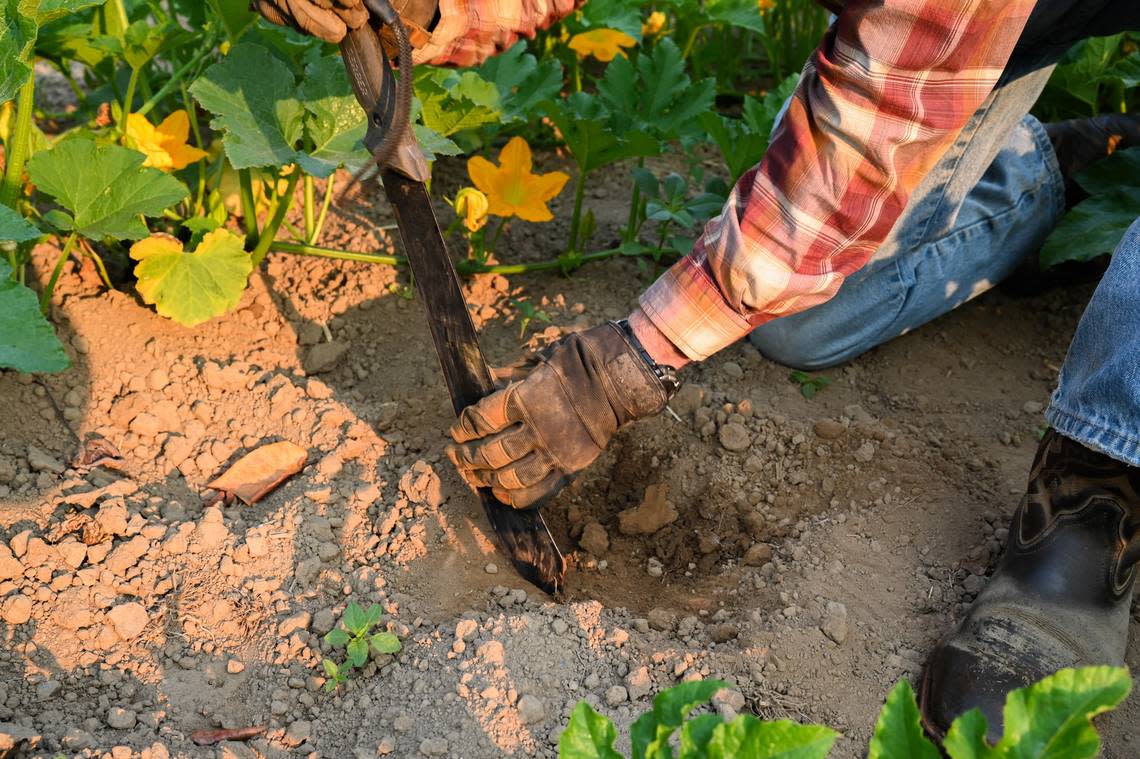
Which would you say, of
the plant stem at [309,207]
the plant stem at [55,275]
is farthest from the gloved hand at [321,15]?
the plant stem at [309,207]

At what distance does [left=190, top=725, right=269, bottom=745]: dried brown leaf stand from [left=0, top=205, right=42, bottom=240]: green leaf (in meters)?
0.87

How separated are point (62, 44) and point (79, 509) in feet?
3.69

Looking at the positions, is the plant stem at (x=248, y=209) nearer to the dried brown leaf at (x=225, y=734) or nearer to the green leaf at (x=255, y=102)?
the green leaf at (x=255, y=102)

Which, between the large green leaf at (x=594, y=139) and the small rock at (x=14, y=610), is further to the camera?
the large green leaf at (x=594, y=139)

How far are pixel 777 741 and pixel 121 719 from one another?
106cm

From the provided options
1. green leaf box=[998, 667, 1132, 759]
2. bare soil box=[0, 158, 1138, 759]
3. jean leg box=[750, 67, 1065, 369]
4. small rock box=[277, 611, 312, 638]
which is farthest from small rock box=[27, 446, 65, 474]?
green leaf box=[998, 667, 1132, 759]

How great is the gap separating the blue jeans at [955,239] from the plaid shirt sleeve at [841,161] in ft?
2.10

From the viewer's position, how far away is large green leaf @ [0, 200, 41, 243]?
1798mm

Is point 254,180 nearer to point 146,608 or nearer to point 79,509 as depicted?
point 79,509

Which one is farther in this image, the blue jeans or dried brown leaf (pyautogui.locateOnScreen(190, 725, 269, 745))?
the blue jeans

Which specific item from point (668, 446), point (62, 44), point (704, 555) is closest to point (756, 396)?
point (668, 446)

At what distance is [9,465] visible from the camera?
6.56 ft

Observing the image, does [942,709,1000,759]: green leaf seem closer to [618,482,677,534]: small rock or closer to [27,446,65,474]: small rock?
[618,482,677,534]: small rock

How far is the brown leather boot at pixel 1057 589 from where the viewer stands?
1754 millimetres
